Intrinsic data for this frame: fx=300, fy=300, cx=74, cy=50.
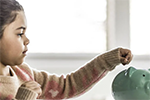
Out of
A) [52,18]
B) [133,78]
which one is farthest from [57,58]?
[133,78]

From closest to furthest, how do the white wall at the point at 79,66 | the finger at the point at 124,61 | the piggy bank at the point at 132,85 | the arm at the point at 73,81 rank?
the piggy bank at the point at 132,85
the finger at the point at 124,61
the arm at the point at 73,81
the white wall at the point at 79,66

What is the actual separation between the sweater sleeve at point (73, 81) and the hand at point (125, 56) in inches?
3.1

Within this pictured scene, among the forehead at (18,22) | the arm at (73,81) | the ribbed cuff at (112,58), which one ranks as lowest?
the arm at (73,81)

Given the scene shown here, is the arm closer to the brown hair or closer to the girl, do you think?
the girl

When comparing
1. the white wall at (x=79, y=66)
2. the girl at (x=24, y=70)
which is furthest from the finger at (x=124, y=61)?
the white wall at (x=79, y=66)

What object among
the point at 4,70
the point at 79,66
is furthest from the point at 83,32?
the point at 4,70

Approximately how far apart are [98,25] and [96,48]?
132 millimetres

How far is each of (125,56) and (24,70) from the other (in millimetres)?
374

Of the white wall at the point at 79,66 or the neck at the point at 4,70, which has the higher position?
the neck at the point at 4,70

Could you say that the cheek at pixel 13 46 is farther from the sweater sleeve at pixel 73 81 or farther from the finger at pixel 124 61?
the finger at pixel 124 61

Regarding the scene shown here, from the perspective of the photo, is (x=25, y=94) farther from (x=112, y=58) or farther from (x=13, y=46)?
(x=112, y=58)

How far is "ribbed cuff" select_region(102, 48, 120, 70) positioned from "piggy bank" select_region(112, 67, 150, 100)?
0.11 m

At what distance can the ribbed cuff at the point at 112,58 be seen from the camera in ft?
3.47

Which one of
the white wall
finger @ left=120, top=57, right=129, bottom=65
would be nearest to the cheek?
finger @ left=120, top=57, right=129, bottom=65
